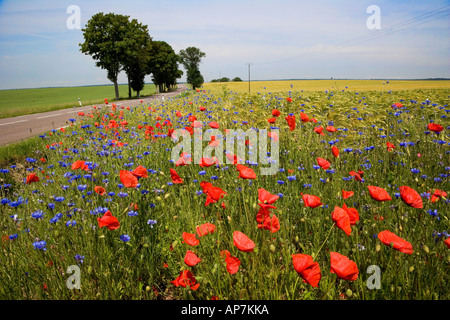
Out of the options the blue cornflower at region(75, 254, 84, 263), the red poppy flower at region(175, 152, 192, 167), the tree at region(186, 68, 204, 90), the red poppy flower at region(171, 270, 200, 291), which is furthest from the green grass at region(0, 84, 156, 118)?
the red poppy flower at region(171, 270, 200, 291)

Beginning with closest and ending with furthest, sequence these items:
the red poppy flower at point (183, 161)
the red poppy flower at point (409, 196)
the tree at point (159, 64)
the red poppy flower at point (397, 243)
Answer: the red poppy flower at point (397, 243) → the red poppy flower at point (409, 196) → the red poppy flower at point (183, 161) → the tree at point (159, 64)

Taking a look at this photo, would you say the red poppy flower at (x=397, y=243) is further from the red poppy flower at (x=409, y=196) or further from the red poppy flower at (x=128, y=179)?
the red poppy flower at (x=128, y=179)

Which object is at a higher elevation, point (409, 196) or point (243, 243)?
point (409, 196)

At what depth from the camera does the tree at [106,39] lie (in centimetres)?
3003

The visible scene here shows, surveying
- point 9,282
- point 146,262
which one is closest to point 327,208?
point 146,262

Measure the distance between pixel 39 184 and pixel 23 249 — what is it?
1.77m

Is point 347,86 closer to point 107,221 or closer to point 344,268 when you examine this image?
point 344,268

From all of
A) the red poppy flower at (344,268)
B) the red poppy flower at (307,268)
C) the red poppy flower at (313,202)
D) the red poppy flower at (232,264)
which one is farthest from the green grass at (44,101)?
the red poppy flower at (344,268)

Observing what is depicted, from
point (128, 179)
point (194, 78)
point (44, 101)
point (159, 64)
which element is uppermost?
point (159, 64)

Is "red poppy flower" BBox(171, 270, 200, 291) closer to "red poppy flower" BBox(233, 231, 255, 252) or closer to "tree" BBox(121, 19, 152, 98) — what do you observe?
"red poppy flower" BBox(233, 231, 255, 252)

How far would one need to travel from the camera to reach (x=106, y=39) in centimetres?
3094

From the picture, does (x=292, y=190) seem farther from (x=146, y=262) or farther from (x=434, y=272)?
(x=146, y=262)

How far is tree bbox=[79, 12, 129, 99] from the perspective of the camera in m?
30.0

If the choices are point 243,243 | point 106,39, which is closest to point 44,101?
point 106,39
